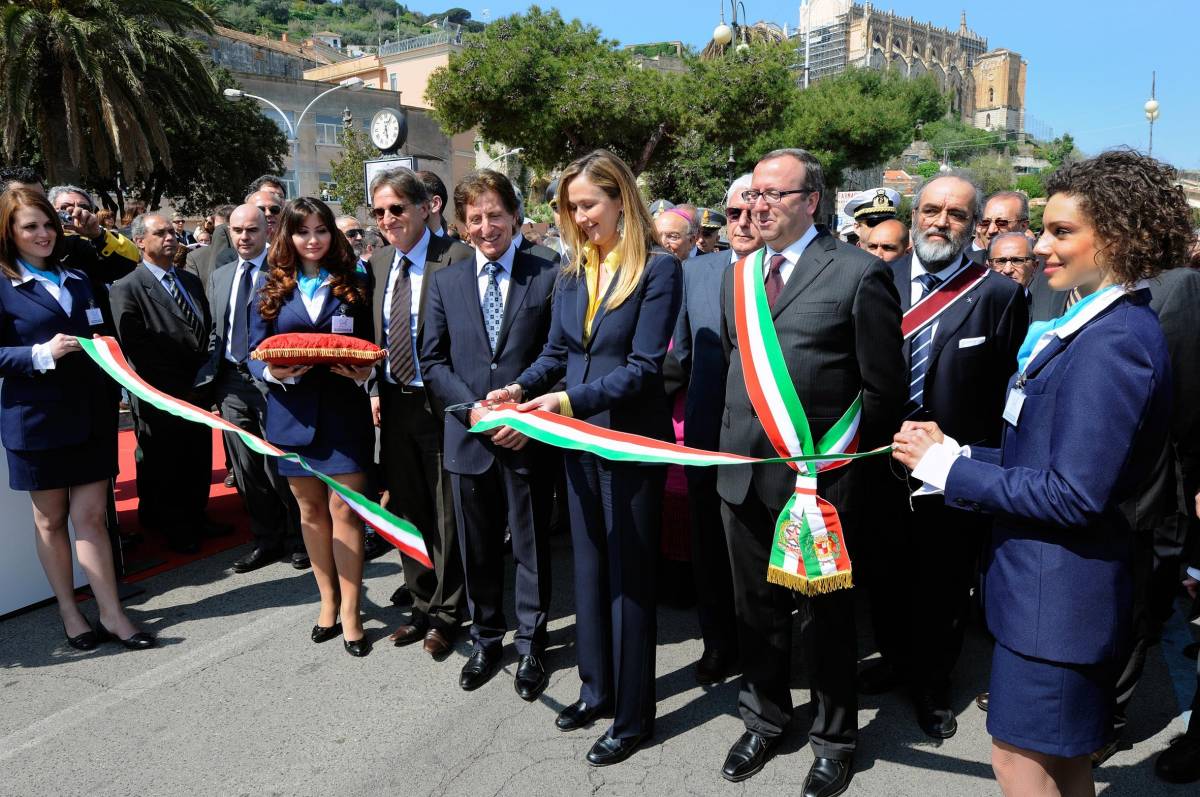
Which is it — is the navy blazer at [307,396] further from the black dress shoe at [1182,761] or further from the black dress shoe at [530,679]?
the black dress shoe at [1182,761]

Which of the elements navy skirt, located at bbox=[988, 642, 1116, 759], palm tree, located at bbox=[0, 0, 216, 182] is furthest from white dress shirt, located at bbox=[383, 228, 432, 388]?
palm tree, located at bbox=[0, 0, 216, 182]

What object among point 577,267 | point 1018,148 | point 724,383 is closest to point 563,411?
point 577,267

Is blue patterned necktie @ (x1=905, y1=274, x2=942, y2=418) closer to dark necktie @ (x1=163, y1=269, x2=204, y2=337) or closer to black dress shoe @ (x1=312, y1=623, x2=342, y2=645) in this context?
black dress shoe @ (x1=312, y1=623, x2=342, y2=645)

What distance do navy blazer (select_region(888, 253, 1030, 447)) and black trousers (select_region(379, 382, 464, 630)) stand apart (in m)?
2.20

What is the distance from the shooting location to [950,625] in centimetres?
344

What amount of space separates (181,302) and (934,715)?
4804 millimetres

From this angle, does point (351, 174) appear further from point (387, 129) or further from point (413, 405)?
point (413, 405)

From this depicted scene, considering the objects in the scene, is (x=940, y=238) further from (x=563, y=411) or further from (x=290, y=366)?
(x=290, y=366)

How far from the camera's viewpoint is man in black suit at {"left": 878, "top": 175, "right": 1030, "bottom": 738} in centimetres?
329

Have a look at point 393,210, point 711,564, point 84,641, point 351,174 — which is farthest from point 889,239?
point 351,174

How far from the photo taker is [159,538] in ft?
18.7

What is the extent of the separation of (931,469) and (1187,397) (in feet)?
7.28

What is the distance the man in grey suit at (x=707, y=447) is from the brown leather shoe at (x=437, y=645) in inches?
46.9

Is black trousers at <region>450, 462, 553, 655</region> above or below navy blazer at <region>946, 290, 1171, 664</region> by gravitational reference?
below
